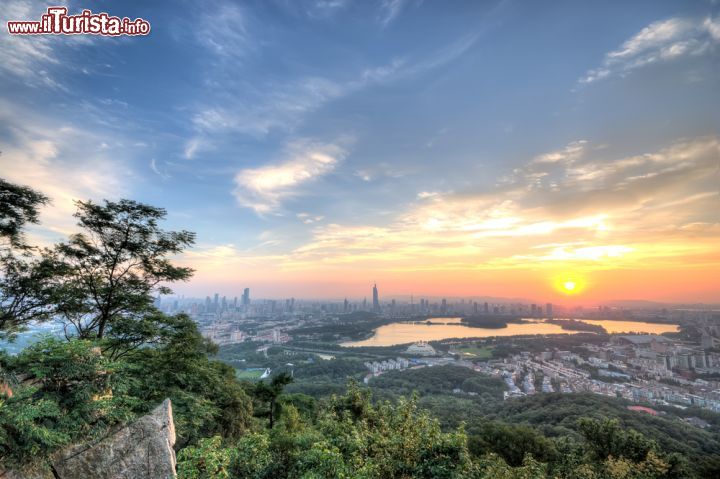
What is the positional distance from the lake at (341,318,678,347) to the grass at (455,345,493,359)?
12.1m

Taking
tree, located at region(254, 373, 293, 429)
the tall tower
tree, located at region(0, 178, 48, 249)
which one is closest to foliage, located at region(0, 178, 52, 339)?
tree, located at region(0, 178, 48, 249)

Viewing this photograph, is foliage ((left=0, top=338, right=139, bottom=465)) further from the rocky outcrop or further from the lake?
the lake

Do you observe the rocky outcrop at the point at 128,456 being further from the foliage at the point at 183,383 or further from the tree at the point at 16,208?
the tree at the point at 16,208

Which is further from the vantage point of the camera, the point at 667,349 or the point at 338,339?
the point at 338,339

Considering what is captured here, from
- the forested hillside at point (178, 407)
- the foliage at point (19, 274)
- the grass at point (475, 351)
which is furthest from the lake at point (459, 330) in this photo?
the foliage at point (19, 274)

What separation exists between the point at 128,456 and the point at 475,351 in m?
64.7

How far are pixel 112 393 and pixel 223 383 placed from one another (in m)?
6.10

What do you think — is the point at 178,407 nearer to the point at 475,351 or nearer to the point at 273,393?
the point at 273,393

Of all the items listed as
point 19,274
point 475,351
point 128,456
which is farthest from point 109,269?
point 475,351

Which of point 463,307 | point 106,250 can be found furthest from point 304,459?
point 463,307

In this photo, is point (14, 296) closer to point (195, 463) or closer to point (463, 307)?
point (195, 463)

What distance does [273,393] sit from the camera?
47.7ft

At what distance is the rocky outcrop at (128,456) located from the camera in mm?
4535

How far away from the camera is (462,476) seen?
13.4 feet
